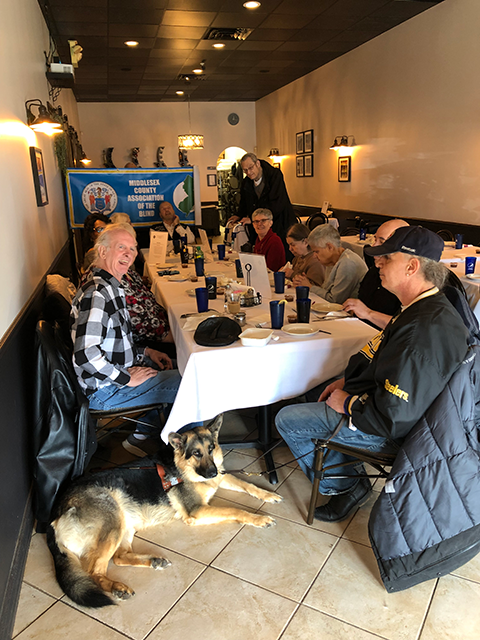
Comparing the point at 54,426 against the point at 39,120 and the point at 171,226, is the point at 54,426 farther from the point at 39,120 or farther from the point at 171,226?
the point at 171,226

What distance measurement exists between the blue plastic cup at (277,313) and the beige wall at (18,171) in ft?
3.88

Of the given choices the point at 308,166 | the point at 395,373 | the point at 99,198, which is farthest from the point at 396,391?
the point at 308,166

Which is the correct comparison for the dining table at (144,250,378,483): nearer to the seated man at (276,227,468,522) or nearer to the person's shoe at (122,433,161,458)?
the seated man at (276,227,468,522)

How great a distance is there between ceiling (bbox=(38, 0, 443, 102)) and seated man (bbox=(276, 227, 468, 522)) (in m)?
4.64

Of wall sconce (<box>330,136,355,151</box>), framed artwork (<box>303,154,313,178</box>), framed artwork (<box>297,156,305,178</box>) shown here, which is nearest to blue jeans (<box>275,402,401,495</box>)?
wall sconce (<box>330,136,355,151</box>)

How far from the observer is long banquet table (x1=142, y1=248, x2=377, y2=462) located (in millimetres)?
2027

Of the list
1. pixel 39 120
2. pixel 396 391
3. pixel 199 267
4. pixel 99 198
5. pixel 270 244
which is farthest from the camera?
pixel 99 198

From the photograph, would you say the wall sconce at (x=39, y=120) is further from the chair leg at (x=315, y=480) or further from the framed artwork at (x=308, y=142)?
the framed artwork at (x=308, y=142)

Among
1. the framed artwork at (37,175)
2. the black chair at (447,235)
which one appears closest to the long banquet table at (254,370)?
the framed artwork at (37,175)

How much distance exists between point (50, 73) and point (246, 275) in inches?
125

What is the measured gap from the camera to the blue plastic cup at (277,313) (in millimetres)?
2277

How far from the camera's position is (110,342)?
7.42ft

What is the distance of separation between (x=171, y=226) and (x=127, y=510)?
498 centimetres

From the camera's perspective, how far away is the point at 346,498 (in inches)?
84.4
